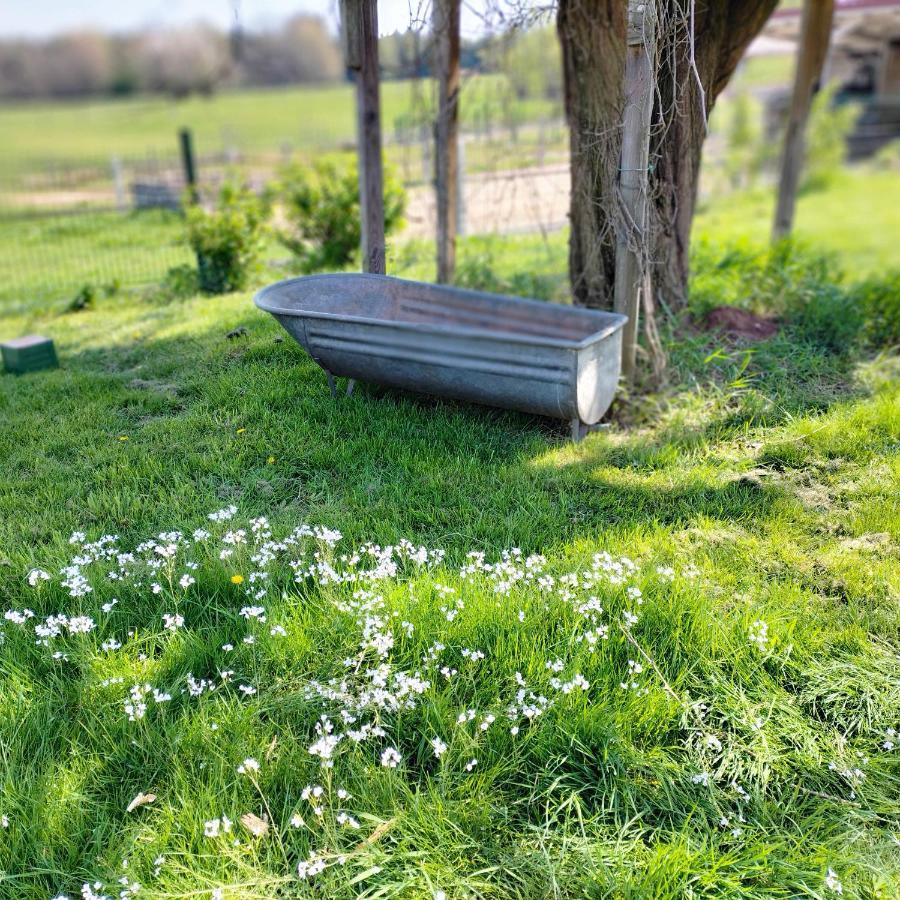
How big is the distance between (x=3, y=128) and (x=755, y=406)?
6686 centimetres

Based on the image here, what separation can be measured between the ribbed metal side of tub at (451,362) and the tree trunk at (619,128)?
120 cm

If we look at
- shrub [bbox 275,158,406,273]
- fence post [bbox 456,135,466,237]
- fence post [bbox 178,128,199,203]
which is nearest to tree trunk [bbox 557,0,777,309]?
shrub [bbox 275,158,406,273]

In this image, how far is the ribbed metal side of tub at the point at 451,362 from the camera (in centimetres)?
392

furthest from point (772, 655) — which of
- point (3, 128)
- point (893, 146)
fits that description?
point (3, 128)

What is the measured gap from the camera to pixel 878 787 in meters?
2.44

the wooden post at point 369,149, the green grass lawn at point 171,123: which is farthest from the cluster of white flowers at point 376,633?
the green grass lawn at point 171,123

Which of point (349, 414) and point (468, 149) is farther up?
point (468, 149)

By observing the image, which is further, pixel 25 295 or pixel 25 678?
pixel 25 295

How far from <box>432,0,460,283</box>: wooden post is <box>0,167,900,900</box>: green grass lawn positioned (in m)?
2.48

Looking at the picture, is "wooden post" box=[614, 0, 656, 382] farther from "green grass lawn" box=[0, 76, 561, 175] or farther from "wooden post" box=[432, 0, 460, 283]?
"green grass lawn" box=[0, 76, 561, 175]

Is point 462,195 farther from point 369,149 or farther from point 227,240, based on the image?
point 369,149

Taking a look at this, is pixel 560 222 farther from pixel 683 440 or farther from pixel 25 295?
pixel 25 295

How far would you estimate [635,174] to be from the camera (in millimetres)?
4262

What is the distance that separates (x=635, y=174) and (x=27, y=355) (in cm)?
404
